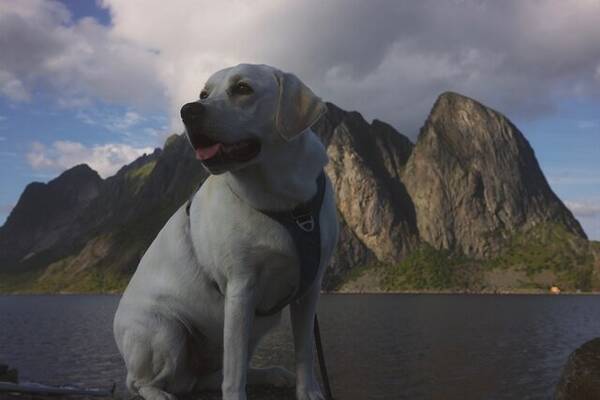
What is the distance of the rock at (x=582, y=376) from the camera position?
9836 millimetres

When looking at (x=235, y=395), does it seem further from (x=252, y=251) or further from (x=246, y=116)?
(x=246, y=116)

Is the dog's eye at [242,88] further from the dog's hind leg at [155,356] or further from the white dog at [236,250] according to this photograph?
the dog's hind leg at [155,356]

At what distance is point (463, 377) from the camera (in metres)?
42.5

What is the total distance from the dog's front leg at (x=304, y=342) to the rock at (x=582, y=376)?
7.36m

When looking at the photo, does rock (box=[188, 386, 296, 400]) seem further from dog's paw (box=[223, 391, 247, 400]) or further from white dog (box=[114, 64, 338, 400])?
dog's paw (box=[223, 391, 247, 400])

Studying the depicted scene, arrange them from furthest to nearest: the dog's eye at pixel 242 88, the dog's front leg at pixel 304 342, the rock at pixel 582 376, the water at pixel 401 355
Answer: the water at pixel 401 355
the rock at pixel 582 376
the dog's front leg at pixel 304 342
the dog's eye at pixel 242 88

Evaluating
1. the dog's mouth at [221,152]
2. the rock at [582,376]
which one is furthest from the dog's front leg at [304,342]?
the rock at [582,376]

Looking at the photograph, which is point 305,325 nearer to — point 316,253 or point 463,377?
point 316,253

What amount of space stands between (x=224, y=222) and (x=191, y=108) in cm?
78

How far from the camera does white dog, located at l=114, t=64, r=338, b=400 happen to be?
11.6 ft

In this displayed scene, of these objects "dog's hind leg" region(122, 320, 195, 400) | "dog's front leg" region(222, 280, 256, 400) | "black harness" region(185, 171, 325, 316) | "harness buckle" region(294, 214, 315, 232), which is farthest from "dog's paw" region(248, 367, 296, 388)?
"harness buckle" region(294, 214, 315, 232)

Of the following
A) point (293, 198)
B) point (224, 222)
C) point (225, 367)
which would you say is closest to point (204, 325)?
point (225, 367)

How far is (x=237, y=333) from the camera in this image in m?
3.69

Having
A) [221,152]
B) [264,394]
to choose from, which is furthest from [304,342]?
[221,152]
